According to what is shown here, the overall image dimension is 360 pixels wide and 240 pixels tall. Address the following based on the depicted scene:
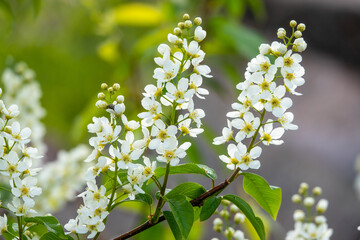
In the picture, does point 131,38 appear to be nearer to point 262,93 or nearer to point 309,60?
point 309,60

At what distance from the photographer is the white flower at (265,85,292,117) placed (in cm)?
60

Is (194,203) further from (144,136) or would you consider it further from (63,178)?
(63,178)

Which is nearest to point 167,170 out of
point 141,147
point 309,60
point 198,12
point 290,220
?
point 141,147

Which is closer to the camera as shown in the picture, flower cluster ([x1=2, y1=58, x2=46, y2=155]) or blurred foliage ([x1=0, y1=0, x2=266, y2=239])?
flower cluster ([x1=2, y1=58, x2=46, y2=155])

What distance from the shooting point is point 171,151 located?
1.94 ft

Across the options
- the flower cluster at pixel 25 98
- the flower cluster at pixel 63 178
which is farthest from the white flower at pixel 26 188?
the flower cluster at pixel 63 178

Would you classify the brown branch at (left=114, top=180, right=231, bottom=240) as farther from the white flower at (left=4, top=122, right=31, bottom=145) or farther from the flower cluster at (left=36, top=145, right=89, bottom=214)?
the flower cluster at (left=36, top=145, right=89, bottom=214)

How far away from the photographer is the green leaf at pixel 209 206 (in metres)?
0.63

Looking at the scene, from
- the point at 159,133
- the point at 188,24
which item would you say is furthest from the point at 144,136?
the point at 188,24

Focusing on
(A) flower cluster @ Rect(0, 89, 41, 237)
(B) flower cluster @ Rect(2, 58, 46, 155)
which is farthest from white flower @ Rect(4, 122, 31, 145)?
(B) flower cluster @ Rect(2, 58, 46, 155)

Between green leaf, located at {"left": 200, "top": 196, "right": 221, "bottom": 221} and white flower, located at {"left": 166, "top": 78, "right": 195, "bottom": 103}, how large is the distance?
0.39ft

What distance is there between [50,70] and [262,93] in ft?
10.5

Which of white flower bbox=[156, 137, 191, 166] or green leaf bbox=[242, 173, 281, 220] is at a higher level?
white flower bbox=[156, 137, 191, 166]

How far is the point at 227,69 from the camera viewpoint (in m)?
1.77
